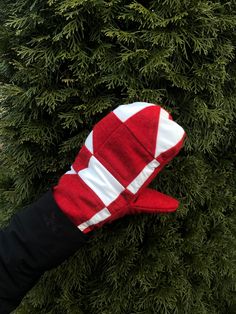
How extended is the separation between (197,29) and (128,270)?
3.20 ft

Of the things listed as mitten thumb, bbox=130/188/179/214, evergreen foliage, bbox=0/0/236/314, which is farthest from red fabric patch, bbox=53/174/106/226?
evergreen foliage, bbox=0/0/236/314

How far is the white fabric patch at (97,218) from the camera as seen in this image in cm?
104

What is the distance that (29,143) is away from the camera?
1.62 meters

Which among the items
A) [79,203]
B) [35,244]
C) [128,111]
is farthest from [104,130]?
[35,244]

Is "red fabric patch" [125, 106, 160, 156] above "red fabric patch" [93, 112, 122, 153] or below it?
below

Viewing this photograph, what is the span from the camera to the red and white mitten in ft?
3.43

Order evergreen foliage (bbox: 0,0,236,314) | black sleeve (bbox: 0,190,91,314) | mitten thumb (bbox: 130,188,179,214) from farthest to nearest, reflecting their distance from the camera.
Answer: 1. evergreen foliage (bbox: 0,0,236,314)
2. mitten thumb (bbox: 130,188,179,214)
3. black sleeve (bbox: 0,190,91,314)

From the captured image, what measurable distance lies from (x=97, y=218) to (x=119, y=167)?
0.47ft

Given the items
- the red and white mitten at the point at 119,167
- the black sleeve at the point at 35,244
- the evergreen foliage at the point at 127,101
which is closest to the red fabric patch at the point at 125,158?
the red and white mitten at the point at 119,167

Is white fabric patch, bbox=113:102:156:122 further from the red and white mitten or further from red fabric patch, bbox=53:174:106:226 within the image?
red fabric patch, bbox=53:174:106:226

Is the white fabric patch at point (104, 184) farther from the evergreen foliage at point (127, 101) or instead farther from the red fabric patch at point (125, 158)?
the evergreen foliage at point (127, 101)

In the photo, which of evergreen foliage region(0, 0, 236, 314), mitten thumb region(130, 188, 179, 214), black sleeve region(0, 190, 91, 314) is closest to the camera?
black sleeve region(0, 190, 91, 314)

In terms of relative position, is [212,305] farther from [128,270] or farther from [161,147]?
[161,147]

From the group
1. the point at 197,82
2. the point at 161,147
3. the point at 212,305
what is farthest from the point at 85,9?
the point at 212,305
